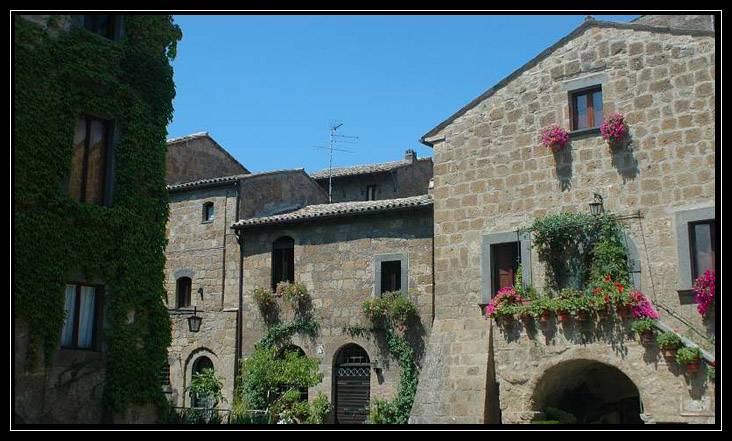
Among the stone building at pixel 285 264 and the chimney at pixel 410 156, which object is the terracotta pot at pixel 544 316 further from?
the chimney at pixel 410 156

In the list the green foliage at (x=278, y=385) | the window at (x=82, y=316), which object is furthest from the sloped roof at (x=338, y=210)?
the window at (x=82, y=316)

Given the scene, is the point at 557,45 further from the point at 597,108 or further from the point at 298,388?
the point at 298,388

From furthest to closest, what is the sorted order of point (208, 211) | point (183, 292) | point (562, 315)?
1. point (208, 211)
2. point (183, 292)
3. point (562, 315)

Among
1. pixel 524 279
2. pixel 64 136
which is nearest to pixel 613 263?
pixel 524 279

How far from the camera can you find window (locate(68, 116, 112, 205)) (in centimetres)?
1820

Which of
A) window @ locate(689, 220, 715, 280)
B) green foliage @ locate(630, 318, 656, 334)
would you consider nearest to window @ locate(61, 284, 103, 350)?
green foliage @ locate(630, 318, 656, 334)

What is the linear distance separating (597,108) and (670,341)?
552 centimetres

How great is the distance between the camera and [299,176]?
1197 inches

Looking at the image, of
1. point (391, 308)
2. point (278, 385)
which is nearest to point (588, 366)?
point (391, 308)

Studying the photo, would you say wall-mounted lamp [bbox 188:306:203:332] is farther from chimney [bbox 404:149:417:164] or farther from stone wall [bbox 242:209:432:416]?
chimney [bbox 404:149:417:164]

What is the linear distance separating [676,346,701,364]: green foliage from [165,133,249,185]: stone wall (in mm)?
17342

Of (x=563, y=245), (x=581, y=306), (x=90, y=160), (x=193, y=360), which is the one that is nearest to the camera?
(x=90, y=160)

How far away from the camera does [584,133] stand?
2050 centimetres
